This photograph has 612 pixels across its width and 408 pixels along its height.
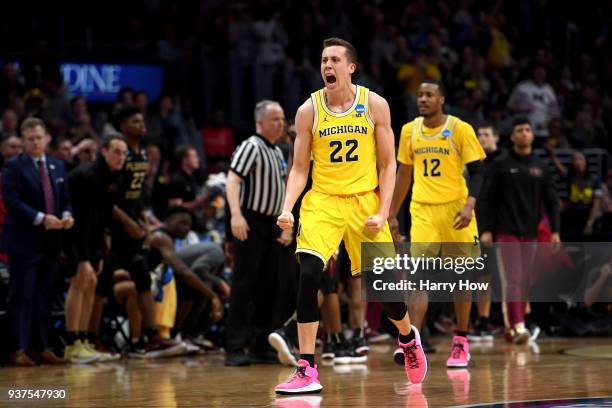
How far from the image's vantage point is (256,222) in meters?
9.37

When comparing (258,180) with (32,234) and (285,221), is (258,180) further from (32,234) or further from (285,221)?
(285,221)

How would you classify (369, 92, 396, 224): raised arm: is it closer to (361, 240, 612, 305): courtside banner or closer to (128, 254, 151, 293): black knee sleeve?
(361, 240, 612, 305): courtside banner

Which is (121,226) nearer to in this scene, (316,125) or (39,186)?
(39,186)

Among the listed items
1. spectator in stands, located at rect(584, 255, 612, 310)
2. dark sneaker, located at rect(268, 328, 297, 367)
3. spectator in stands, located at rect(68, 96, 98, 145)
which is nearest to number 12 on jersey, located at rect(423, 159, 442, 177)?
dark sneaker, located at rect(268, 328, 297, 367)

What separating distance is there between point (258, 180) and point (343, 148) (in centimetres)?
228

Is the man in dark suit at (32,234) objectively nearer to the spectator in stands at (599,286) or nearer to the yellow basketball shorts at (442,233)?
the yellow basketball shorts at (442,233)

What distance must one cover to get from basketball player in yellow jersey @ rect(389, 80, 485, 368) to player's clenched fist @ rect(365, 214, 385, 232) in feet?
5.78

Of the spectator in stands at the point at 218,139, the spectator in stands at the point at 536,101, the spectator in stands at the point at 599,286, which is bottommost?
the spectator in stands at the point at 599,286

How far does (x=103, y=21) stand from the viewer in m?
16.6

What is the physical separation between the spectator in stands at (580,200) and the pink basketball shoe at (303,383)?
7718mm

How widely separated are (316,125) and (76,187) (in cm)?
350

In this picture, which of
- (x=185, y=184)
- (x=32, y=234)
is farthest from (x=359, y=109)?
(x=185, y=184)

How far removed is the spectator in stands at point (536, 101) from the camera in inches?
682

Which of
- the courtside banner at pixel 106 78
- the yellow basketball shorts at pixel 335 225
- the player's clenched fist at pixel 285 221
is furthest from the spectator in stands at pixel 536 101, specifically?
the player's clenched fist at pixel 285 221
